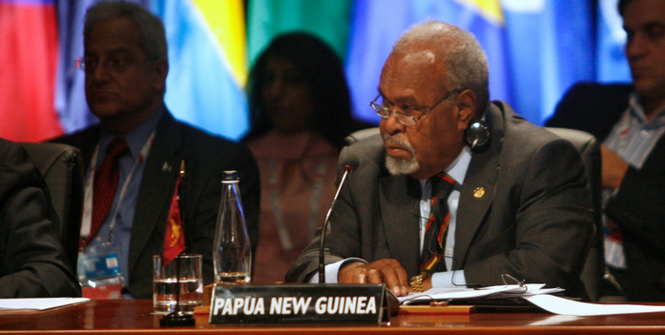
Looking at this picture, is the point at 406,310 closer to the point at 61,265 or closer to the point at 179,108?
the point at 61,265

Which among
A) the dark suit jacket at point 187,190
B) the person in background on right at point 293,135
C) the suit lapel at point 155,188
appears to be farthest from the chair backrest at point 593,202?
the suit lapel at point 155,188

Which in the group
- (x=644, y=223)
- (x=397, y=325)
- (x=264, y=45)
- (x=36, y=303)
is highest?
(x=264, y=45)

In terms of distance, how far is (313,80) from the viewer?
359 centimetres

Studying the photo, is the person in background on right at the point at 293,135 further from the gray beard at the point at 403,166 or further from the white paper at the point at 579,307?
the white paper at the point at 579,307

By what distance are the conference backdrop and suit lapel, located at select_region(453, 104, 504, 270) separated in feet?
4.03

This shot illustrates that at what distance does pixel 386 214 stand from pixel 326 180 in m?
1.18

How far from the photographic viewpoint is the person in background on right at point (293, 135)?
11.6 ft

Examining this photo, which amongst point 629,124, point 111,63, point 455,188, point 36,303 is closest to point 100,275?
point 111,63

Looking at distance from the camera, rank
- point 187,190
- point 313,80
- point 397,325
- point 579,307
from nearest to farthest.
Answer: point 397,325
point 579,307
point 187,190
point 313,80

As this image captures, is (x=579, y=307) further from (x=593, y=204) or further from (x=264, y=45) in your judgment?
(x=264, y=45)

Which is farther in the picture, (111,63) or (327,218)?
(111,63)

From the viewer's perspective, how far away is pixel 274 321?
136cm

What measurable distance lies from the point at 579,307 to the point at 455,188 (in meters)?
0.88

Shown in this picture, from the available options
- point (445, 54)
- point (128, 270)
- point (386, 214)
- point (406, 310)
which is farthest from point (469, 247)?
point (128, 270)
